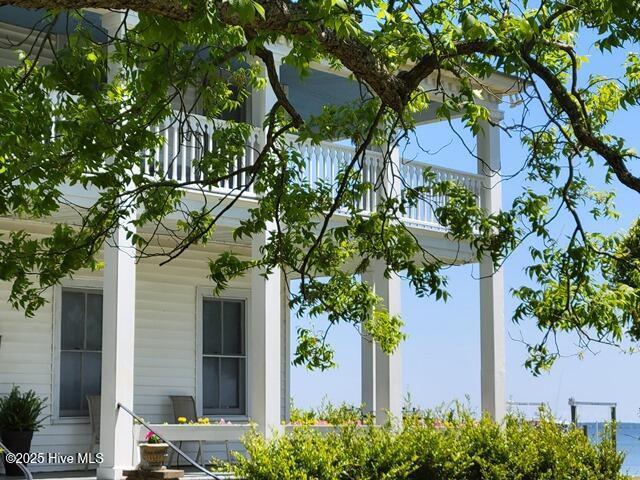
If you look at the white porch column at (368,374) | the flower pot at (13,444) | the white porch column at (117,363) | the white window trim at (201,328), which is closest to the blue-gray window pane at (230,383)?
the white window trim at (201,328)

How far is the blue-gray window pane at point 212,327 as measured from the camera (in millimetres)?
17984

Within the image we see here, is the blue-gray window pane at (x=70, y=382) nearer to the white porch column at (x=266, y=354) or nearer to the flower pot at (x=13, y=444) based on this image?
the flower pot at (x=13, y=444)

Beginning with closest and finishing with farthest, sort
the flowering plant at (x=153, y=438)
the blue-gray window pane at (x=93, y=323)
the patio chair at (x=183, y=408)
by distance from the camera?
the flowering plant at (x=153, y=438) → the blue-gray window pane at (x=93, y=323) → the patio chair at (x=183, y=408)

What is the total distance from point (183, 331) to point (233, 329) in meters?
1.03

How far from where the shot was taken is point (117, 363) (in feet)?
43.1

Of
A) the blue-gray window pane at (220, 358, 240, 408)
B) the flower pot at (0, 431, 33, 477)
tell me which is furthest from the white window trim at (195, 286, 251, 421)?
the flower pot at (0, 431, 33, 477)

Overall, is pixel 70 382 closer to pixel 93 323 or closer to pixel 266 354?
pixel 93 323

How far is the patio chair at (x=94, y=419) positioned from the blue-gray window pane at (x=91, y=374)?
1.23ft

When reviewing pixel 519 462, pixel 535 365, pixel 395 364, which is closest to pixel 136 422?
pixel 395 364

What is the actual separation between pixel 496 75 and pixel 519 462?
814cm

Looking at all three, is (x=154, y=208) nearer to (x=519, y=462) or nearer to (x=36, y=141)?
(x=36, y=141)

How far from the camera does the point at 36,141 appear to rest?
8.07 m

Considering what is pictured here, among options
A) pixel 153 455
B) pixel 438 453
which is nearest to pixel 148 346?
pixel 153 455

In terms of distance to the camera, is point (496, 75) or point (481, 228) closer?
point (481, 228)
